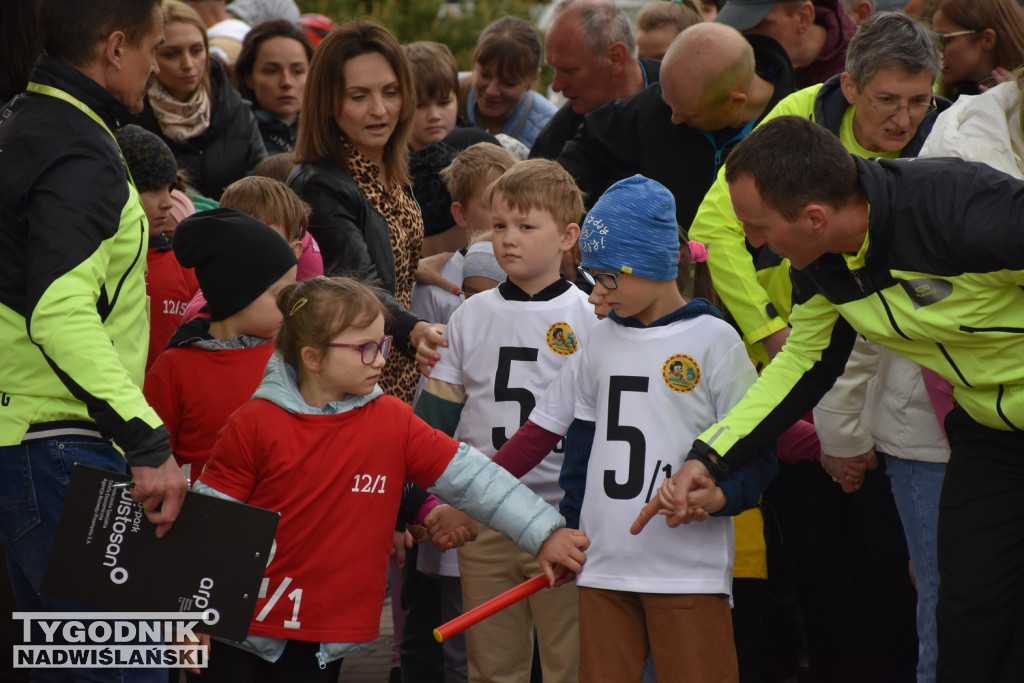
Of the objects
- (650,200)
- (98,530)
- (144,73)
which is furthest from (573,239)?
(98,530)

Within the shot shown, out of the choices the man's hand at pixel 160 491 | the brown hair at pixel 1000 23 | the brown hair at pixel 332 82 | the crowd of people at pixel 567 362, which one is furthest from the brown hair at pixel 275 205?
the brown hair at pixel 1000 23

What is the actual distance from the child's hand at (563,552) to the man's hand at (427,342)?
2.87ft

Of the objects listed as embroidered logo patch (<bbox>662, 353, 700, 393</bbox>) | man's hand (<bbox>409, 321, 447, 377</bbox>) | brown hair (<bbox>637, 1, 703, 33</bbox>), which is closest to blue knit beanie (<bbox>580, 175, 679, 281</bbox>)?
embroidered logo patch (<bbox>662, 353, 700, 393</bbox>)

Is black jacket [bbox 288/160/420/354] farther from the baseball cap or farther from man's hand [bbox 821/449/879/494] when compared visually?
the baseball cap

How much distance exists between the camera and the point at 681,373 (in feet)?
11.2

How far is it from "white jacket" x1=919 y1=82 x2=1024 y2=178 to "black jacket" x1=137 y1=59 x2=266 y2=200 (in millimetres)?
3589

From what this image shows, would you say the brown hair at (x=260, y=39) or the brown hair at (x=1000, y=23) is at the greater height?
the brown hair at (x=260, y=39)

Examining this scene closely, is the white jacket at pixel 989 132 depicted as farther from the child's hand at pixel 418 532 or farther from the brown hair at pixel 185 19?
the brown hair at pixel 185 19

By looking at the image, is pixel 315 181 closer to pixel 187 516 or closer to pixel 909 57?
pixel 187 516

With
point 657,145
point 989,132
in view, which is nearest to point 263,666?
point 989,132

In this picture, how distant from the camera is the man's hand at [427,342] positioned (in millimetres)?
4020

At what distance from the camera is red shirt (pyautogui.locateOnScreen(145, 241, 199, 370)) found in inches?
185

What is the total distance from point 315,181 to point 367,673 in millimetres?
2188

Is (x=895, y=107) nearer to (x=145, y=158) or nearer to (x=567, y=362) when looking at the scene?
(x=567, y=362)
